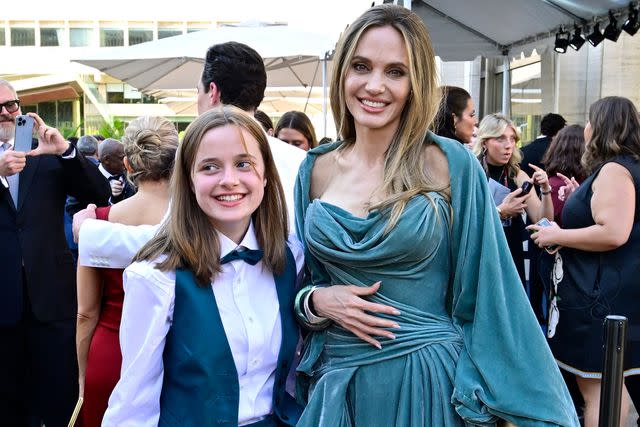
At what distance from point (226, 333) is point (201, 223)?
35 cm

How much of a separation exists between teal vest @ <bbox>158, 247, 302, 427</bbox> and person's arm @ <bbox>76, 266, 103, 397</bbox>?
1.19 m

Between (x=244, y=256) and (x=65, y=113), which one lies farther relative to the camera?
(x=65, y=113)

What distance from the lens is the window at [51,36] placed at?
71.1 m

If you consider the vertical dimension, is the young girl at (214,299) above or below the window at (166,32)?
below

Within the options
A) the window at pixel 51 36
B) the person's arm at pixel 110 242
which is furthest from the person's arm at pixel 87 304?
the window at pixel 51 36

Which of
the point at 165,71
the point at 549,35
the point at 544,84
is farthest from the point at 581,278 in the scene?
the point at 165,71

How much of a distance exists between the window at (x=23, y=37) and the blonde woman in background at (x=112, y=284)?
243ft

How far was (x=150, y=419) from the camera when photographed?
6.95 feet

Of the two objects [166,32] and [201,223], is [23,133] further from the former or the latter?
[166,32]

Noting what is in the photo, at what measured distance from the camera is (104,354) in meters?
3.18

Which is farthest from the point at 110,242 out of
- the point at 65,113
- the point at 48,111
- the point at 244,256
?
the point at 65,113

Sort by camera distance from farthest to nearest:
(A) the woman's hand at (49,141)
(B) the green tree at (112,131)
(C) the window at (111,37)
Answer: (C) the window at (111,37)
(B) the green tree at (112,131)
(A) the woman's hand at (49,141)

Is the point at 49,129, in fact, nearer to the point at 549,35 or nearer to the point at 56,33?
the point at 549,35

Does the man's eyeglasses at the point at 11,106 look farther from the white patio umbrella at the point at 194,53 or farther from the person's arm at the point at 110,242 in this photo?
the white patio umbrella at the point at 194,53
